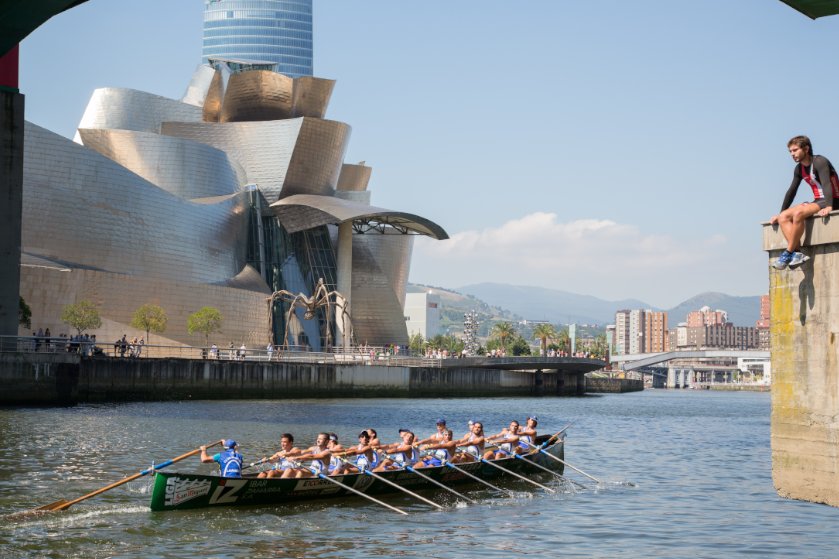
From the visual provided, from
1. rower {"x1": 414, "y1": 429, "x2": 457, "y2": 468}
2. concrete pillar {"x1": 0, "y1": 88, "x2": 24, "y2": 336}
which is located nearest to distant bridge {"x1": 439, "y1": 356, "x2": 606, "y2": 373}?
concrete pillar {"x1": 0, "y1": 88, "x2": 24, "y2": 336}

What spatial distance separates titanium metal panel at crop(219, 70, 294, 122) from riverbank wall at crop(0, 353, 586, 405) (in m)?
28.7

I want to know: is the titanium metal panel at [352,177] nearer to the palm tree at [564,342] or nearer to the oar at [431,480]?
the palm tree at [564,342]

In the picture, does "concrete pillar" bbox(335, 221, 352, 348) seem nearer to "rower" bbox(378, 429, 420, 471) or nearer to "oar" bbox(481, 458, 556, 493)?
"oar" bbox(481, 458, 556, 493)

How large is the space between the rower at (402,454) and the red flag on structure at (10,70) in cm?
2515

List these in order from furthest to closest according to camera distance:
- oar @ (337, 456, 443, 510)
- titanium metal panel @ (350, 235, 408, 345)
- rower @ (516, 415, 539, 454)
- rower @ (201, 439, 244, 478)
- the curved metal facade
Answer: titanium metal panel @ (350, 235, 408, 345)
the curved metal facade
rower @ (516, 415, 539, 454)
oar @ (337, 456, 443, 510)
rower @ (201, 439, 244, 478)

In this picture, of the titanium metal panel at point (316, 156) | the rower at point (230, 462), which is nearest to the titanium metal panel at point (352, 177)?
A: the titanium metal panel at point (316, 156)

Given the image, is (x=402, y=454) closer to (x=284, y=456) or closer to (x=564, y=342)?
(x=284, y=456)

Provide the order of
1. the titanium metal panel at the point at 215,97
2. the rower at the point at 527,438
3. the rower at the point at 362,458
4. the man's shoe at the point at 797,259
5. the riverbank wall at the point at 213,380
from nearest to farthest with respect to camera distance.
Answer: the man's shoe at the point at 797,259, the rower at the point at 362,458, the rower at the point at 527,438, the riverbank wall at the point at 213,380, the titanium metal panel at the point at 215,97

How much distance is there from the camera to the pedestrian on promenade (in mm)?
10398

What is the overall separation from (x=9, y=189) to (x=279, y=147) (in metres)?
50.3

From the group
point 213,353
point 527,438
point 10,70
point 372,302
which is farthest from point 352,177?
point 527,438

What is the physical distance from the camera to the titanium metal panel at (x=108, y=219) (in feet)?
229

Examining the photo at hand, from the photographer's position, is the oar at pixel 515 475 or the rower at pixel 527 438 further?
the rower at pixel 527 438

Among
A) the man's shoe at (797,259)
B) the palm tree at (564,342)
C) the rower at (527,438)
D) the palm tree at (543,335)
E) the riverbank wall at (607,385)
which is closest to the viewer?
the man's shoe at (797,259)
